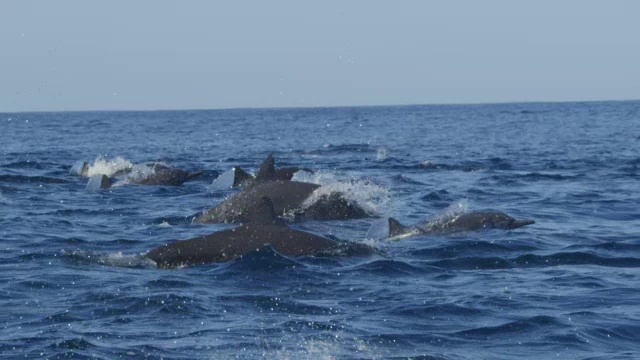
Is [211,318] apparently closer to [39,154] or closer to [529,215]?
[529,215]

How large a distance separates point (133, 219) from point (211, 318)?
28.6 ft

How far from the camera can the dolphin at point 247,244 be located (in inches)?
523

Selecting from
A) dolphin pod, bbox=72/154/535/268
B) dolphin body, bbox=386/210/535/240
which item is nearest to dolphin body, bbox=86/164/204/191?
dolphin pod, bbox=72/154/535/268

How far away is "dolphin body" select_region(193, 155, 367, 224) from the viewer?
17.8 meters

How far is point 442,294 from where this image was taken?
39.7 feet

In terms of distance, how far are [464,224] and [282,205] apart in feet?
9.58

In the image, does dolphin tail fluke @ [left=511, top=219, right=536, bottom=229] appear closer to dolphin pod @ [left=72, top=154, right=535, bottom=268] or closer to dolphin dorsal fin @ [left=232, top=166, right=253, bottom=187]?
dolphin pod @ [left=72, top=154, right=535, bottom=268]

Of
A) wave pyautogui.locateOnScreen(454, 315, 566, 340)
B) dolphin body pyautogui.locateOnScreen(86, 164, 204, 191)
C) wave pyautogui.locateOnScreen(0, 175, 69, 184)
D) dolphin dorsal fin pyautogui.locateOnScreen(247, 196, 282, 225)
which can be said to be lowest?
wave pyautogui.locateOnScreen(0, 175, 69, 184)

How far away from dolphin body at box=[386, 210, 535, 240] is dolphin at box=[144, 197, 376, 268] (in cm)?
216

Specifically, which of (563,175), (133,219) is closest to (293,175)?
(133,219)

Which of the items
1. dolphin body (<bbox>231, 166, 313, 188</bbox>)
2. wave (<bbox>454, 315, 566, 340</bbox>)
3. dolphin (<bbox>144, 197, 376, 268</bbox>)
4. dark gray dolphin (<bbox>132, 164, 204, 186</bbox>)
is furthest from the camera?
dark gray dolphin (<bbox>132, 164, 204, 186</bbox>)

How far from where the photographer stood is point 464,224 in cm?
1667

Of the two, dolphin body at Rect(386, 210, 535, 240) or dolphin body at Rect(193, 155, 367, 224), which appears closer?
dolphin body at Rect(386, 210, 535, 240)

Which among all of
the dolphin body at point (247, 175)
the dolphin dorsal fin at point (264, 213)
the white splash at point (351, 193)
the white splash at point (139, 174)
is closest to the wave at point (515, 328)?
the dolphin dorsal fin at point (264, 213)
